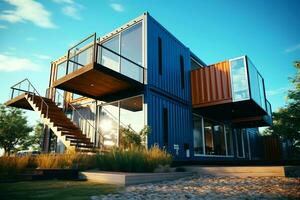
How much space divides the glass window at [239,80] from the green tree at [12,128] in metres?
18.8

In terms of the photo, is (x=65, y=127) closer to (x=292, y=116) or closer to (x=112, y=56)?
(x=112, y=56)

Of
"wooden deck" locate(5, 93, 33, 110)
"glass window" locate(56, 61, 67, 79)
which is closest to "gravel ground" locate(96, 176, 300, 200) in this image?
"wooden deck" locate(5, 93, 33, 110)

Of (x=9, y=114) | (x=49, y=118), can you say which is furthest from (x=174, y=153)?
(x=9, y=114)

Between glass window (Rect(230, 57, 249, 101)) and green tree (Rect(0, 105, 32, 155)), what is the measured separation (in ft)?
61.7

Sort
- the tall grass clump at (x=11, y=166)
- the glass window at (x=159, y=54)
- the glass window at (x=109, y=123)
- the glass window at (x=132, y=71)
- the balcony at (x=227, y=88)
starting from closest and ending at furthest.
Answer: the tall grass clump at (x=11, y=166), the glass window at (x=132, y=71), the glass window at (x=109, y=123), the balcony at (x=227, y=88), the glass window at (x=159, y=54)

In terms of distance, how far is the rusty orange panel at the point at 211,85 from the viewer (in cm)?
1045

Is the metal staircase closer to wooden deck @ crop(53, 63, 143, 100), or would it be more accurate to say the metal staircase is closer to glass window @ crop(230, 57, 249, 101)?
wooden deck @ crop(53, 63, 143, 100)

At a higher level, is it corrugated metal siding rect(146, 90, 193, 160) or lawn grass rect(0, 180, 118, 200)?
corrugated metal siding rect(146, 90, 193, 160)

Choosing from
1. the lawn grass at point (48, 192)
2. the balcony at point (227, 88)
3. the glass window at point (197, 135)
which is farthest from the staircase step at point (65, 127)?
the balcony at point (227, 88)

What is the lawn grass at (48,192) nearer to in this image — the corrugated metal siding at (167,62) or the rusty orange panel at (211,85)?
the corrugated metal siding at (167,62)

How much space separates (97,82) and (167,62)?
3790 mm

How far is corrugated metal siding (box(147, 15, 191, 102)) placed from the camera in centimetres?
973

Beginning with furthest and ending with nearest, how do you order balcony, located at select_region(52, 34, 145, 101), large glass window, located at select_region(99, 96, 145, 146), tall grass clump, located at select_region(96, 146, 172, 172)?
large glass window, located at select_region(99, 96, 145, 146), balcony, located at select_region(52, 34, 145, 101), tall grass clump, located at select_region(96, 146, 172, 172)

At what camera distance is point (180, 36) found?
12.3m
